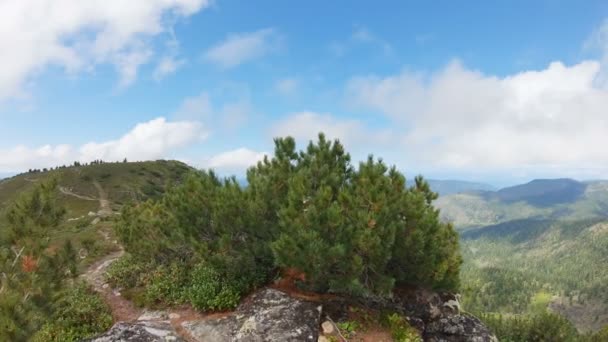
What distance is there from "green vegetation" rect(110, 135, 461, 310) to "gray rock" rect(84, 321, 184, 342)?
1.96 meters

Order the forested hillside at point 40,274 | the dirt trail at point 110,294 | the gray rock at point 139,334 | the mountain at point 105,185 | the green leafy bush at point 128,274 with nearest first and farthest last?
the forested hillside at point 40,274
the gray rock at point 139,334
the dirt trail at point 110,294
the green leafy bush at point 128,274
the mountain at point 105,185

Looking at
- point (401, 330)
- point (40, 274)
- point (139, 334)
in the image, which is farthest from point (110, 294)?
point (401, 330)

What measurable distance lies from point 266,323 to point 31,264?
7224 mm

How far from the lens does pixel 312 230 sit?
12.2m

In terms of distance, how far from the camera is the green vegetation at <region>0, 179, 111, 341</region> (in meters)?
9.30

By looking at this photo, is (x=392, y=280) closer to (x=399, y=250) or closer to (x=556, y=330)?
(x=399, y=250)

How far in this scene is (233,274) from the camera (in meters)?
15.7

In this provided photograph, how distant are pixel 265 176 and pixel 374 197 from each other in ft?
17.7

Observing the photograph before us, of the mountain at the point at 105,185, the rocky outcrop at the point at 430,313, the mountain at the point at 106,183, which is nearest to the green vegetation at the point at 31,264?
the rocky outcrop at the point at 430,313

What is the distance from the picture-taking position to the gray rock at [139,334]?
1223cm

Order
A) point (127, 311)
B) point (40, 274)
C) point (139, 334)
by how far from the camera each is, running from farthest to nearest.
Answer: point (127, 311)
point (139, 334)
point (40, 274)

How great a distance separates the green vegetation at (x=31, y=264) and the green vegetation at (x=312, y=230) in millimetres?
4750

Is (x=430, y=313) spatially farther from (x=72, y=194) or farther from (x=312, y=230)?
(x=72, y=194)

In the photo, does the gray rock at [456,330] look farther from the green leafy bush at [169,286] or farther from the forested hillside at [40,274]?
the forested hillside at [40,274]
